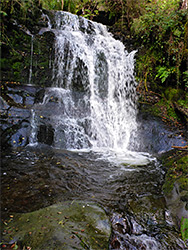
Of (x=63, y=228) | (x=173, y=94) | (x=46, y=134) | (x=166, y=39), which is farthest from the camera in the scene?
(x=166, y=39)

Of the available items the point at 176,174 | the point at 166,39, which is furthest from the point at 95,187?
the point at 166,39

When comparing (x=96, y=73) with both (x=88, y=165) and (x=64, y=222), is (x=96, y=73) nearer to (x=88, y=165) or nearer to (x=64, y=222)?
(x=88, y=165)

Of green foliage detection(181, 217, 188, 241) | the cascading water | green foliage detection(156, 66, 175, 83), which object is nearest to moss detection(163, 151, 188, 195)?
green foliage detection(181, 217, 188, 241)

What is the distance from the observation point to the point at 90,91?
7.42m

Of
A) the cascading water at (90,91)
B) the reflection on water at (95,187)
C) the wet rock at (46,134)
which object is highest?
the cascading water at (90,91)

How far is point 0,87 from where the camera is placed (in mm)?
5969

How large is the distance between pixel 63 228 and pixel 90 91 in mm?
6015

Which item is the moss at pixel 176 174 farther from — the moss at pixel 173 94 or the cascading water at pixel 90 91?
the moss at pixel 173 94

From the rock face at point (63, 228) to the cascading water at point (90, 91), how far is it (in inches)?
119

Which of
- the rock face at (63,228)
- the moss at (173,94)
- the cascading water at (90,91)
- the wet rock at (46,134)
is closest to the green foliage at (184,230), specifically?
the rock face at (63,228)

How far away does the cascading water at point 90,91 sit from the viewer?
5992mm

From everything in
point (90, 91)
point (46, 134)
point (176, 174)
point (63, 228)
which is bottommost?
point (63, 228)

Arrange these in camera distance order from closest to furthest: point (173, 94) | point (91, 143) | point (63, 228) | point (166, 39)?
point (63, 228) → point (91, 143) → point (173, 94) → point (166, 39)

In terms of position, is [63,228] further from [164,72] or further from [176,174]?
[164,72]
